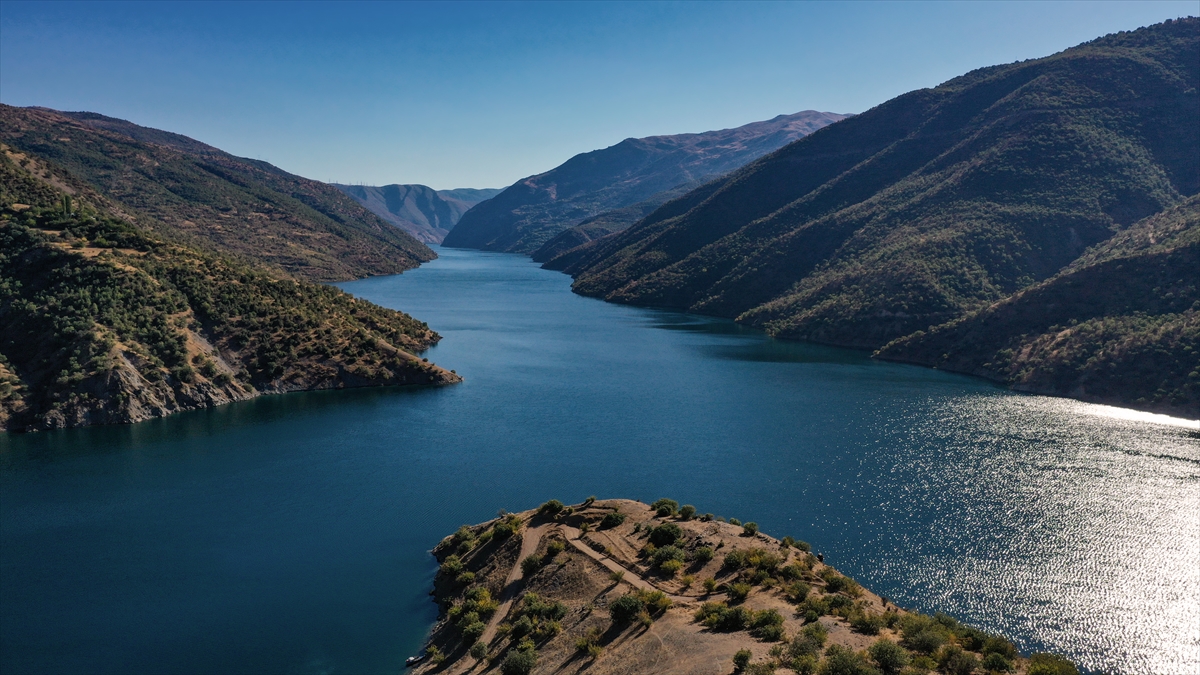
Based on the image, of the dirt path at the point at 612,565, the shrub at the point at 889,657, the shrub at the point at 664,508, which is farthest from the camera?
the shrub at the point at 664,508

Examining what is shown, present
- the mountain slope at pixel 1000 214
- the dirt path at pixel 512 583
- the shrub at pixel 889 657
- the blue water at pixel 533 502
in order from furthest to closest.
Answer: the mountain slope at pixel 1000 214
the blue water at pixel 533 502
the dirt path at pixel 512 583
the shrub at pixel 889 657

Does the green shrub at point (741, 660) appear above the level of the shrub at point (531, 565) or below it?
above

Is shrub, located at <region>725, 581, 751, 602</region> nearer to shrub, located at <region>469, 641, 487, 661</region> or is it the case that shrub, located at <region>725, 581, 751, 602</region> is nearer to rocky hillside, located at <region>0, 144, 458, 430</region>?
shrub, located at <region>469, 641, 487, 661</region>

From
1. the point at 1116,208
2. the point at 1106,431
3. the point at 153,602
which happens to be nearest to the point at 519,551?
the point at 153,602

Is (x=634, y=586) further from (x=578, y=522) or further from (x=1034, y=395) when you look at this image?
(x=1034, y=395)

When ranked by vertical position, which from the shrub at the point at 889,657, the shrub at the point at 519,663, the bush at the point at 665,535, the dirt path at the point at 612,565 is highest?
the shrub at the point at 889,657

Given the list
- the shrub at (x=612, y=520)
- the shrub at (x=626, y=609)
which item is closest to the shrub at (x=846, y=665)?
the shrub at (x=626, y=609)

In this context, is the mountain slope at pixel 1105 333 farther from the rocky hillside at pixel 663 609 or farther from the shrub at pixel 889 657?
the shrub at pixel 889 657

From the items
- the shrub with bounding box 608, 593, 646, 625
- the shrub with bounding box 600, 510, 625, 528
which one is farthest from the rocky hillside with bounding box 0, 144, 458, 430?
the shrub with bounding box 608, 593, 646, 625
